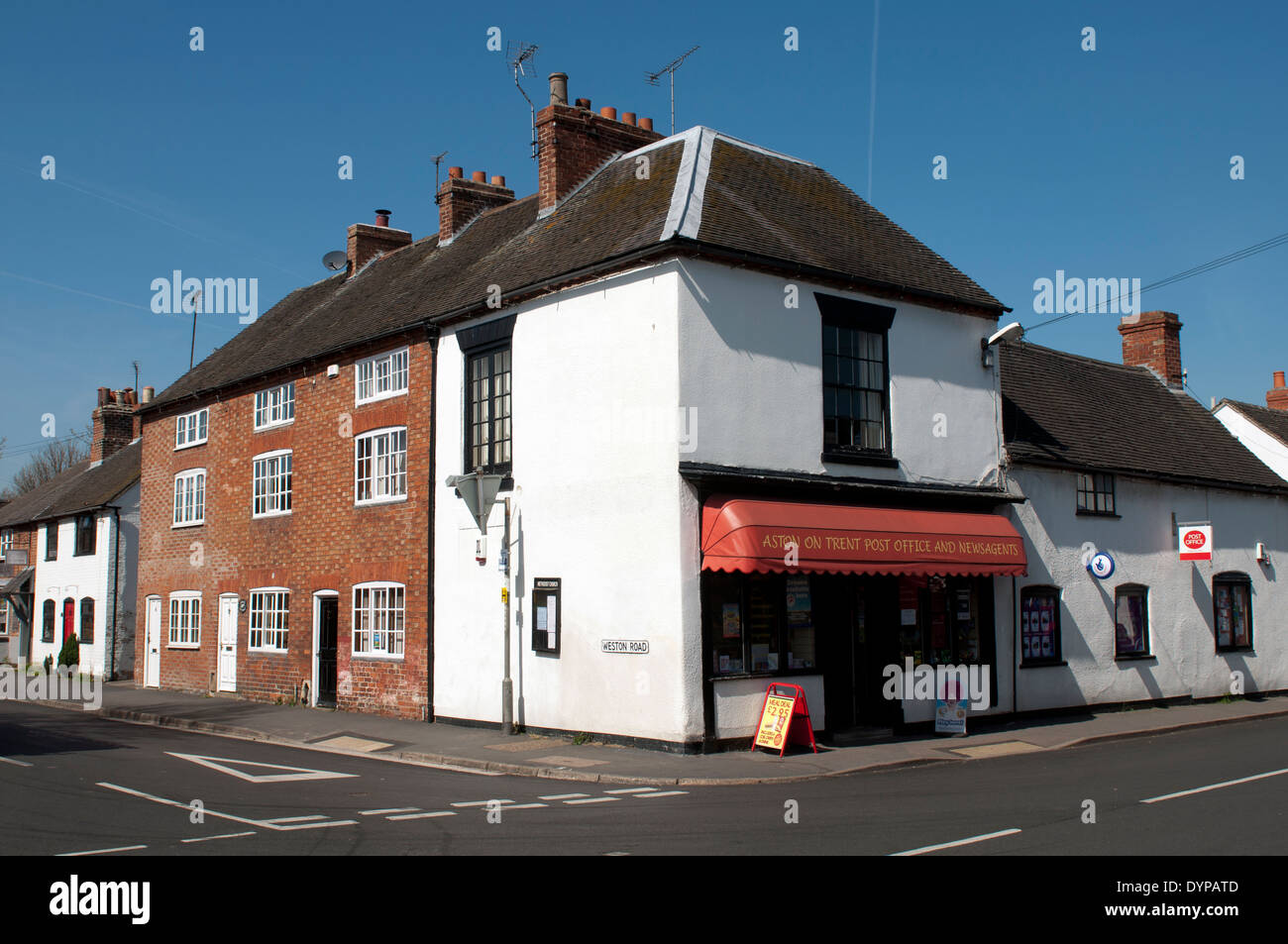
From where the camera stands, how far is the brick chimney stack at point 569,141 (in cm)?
2084

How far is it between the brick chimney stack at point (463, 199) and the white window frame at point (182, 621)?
35.5ft

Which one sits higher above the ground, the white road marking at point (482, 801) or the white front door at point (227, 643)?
the white front door at point (227, 643)

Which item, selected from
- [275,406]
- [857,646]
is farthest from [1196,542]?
[275,406]

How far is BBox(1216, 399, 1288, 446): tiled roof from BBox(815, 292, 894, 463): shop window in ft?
64.1

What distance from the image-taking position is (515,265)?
19.0 m

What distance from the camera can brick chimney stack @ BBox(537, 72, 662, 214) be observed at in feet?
68.4

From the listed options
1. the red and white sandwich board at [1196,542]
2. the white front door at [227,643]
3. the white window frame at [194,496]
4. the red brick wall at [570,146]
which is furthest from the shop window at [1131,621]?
the white window frame at [194,496]

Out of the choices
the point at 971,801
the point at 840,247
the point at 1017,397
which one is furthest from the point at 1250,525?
the point at 971,801

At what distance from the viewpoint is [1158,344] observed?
28.5 meters

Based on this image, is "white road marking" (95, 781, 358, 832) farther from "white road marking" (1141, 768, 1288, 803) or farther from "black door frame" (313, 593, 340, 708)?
"black door frame" (313, 593, 340, 708)

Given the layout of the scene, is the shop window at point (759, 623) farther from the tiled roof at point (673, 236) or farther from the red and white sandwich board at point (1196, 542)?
the red and white sandwich board at point (1196, 542)
